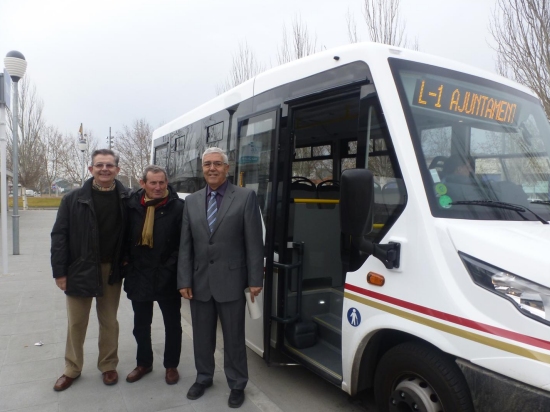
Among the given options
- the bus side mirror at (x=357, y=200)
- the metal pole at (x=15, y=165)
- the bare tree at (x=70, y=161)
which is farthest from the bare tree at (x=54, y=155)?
the bus side mirror at (x=357, y=200)

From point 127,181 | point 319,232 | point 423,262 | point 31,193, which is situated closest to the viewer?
point 423,262

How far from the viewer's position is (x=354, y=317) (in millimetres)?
2975

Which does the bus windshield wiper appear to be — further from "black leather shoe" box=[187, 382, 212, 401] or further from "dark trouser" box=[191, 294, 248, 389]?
"black leather shoe" box=[187, 382, 212, 401]

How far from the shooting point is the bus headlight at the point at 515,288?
2068 mm

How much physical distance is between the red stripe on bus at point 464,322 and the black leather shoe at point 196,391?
5.75 feet

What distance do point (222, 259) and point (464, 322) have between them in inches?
71.9

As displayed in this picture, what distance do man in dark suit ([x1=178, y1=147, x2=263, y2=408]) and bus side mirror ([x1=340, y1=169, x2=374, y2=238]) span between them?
1078 mm

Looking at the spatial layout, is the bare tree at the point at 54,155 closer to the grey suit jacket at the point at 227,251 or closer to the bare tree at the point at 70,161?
the bare tree at the point at 70,161

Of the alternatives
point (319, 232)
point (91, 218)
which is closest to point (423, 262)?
point (319, 232)

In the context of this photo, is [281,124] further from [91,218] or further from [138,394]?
[138,394]

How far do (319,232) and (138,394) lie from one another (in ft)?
7.23

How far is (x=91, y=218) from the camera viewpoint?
3.65 metres

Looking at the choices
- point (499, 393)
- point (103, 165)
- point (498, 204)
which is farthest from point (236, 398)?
point (498, 204)

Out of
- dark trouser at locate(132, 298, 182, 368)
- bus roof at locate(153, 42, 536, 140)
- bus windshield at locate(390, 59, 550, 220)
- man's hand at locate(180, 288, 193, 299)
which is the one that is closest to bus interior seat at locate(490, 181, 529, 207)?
bus windshield at locate(390, 59, 550, 220)
